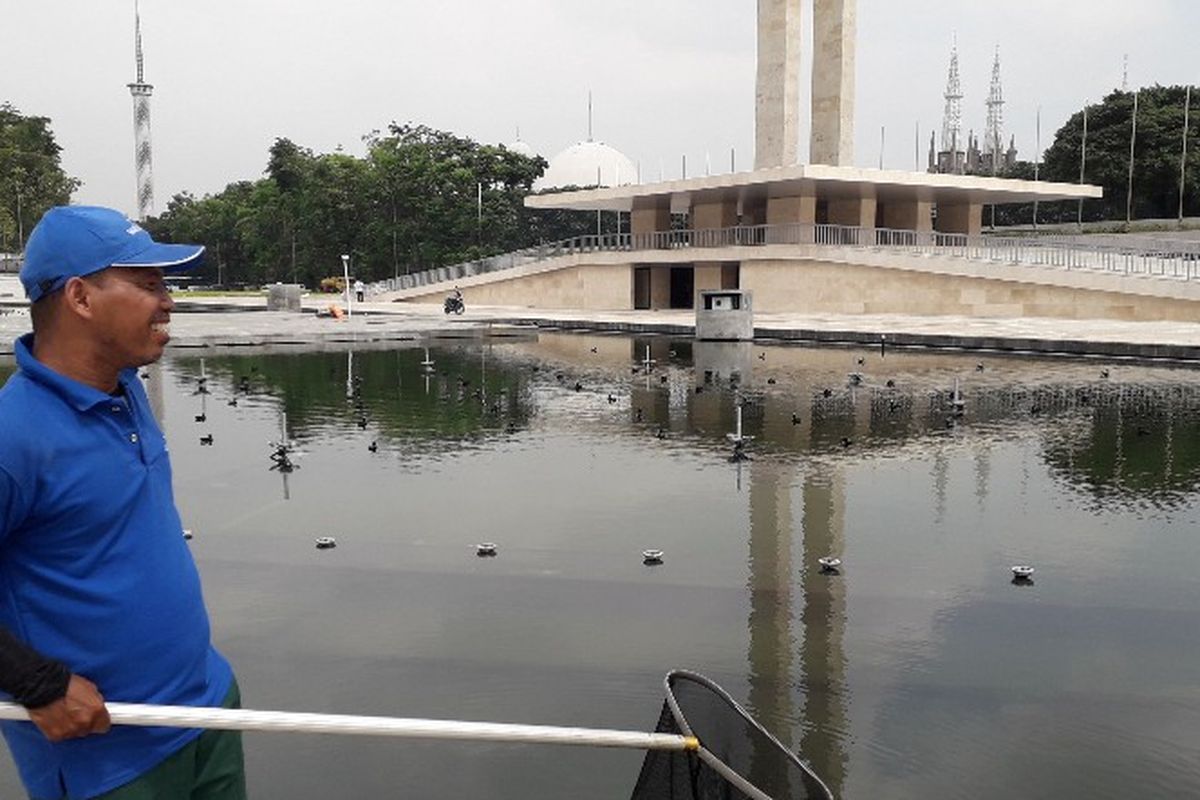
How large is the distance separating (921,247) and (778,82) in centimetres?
1022

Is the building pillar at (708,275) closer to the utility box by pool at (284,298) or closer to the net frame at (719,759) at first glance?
the utility box by pool at (284,298)

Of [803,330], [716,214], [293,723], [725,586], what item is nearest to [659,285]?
[716,214]

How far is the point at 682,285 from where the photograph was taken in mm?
51188

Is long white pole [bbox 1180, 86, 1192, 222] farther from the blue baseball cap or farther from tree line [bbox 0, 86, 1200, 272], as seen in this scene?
the blue baseball cap

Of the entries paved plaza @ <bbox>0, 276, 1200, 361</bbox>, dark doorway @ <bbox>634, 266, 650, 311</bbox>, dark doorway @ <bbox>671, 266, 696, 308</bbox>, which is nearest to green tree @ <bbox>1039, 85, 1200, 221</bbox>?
dark doorway @ <bbox>671, 266, 696, 308</bbox>

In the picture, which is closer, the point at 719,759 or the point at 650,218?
the point at 719,759

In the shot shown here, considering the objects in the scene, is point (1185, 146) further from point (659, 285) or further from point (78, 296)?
point (78, 296)

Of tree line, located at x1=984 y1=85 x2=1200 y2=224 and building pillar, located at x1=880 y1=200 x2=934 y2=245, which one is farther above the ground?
tree line, located at x1=984 y1=85 x2=1200 y2=224

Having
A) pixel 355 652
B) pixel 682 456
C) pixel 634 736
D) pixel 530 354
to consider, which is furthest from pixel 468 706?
pixel 530 354

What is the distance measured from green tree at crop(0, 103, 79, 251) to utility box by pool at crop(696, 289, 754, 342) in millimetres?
57327

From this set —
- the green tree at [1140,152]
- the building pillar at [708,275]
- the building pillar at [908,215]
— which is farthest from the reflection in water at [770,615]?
the green tree at [1140,152]

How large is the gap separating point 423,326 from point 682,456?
22905 mm

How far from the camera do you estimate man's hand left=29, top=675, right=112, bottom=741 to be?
7.07 feet

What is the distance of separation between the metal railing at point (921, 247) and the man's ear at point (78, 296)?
3606 centimetres
